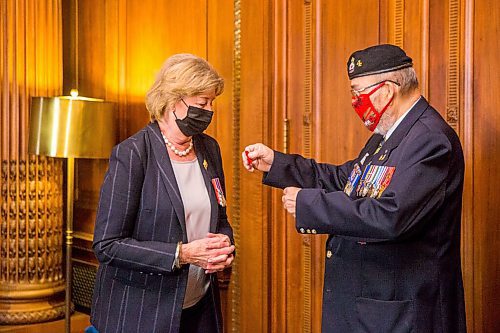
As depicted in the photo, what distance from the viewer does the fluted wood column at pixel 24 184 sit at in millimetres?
4730

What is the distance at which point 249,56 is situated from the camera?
13.2 feet

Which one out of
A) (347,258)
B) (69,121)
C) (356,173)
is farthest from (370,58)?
(69,121)

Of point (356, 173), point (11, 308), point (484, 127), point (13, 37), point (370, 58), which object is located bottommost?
point (11, 308)

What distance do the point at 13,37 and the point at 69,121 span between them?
2.48ft

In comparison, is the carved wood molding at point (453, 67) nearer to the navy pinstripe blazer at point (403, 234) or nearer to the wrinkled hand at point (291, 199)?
the navy pinstripe blazer at point (403, 234)

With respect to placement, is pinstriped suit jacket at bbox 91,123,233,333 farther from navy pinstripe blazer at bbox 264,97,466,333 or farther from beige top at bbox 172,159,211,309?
navy pinstripe blazer at bbox 264,97,466,333

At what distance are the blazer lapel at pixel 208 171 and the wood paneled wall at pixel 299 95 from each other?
0.91 m

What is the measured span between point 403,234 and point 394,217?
0.08 meters

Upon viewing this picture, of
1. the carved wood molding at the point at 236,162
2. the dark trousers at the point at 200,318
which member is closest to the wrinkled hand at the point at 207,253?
the dark trousers at the point at 200,318

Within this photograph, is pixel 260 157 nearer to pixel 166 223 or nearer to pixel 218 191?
pixel 218 191

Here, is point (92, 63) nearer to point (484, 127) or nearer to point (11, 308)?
point (11, 308)

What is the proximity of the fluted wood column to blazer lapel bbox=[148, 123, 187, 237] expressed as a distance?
2.31 m

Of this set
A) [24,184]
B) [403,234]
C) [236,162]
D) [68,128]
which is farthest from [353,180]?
[24,184]

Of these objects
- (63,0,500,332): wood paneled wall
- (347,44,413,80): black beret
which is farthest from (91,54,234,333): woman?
(63,0,500,332): wood paneled wall
